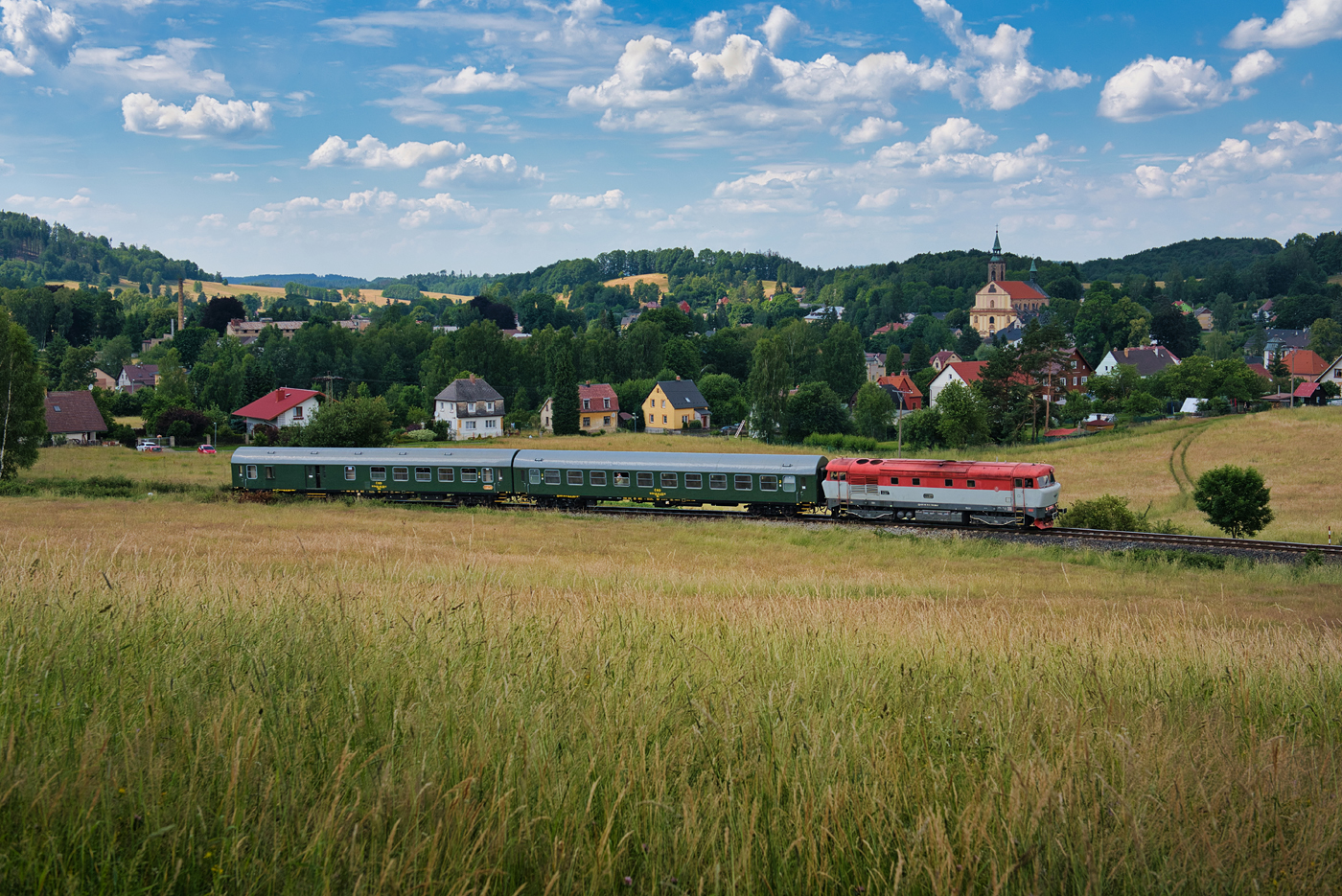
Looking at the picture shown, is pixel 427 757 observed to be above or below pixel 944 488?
above

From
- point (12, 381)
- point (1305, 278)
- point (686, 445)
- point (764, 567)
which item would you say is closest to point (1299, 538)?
point (764, 567)

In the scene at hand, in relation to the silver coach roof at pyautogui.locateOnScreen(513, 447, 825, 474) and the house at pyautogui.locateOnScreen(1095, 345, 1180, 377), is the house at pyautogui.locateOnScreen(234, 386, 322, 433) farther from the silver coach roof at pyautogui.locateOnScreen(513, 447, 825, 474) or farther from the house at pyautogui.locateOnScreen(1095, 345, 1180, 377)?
the house at pyautogui.locateOnScreen(1095, 345, 1180, 377)

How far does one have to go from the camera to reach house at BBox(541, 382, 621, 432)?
305 feet

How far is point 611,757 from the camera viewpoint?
331cm

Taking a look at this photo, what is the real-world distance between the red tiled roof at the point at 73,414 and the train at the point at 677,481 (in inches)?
1621

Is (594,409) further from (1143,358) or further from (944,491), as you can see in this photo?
(1143,358)

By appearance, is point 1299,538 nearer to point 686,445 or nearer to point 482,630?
point 482,630

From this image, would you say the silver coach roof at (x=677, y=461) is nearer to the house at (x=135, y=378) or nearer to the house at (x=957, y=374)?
the house at (x=957, y=374)

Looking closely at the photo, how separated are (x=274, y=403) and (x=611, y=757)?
88477mm

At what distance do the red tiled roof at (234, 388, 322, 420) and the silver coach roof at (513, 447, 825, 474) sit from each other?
178 feet

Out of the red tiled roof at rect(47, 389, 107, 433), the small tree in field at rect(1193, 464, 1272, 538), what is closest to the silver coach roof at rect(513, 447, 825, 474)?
the small tree in field at rect(1193, 464, 1272, 538)

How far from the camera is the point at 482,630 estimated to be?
4941mm

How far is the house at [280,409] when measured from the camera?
81500mm

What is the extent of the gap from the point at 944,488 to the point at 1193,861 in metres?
28.9
